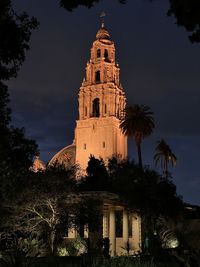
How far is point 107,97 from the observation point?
80188 millimetres

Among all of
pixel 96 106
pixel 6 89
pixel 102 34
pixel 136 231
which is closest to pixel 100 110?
pixel 96 106

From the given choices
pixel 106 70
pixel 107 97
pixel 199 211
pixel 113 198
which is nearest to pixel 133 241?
pixel 113 198

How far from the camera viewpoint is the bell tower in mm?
78812

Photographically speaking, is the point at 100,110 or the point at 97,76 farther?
the point at 97,76

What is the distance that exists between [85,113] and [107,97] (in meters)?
5.93

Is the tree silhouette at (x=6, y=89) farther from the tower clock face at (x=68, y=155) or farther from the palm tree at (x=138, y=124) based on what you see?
the tower clock face at (x=68, y=155)

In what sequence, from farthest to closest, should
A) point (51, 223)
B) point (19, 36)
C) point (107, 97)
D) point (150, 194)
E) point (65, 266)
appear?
point (107, 97) → point (150, 194) → point (51, 223) → point (65, 266) → point (19, 36)

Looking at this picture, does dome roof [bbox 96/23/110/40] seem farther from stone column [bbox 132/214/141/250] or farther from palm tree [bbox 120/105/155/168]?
stone column [bbox 132/214/141/250]

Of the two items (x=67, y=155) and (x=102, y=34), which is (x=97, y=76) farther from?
(x=67, y=155)

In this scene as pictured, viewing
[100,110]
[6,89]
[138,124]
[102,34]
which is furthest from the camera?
[102,34]

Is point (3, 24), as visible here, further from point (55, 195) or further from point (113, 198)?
point (113, 198)

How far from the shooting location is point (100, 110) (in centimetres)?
8056

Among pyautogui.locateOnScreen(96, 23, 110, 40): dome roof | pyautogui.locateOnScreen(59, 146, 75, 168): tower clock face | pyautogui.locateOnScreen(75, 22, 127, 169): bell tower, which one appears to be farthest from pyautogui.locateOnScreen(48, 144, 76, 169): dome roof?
pyautogui.locateOnScreen(96, 23, 110, 40): dome roof

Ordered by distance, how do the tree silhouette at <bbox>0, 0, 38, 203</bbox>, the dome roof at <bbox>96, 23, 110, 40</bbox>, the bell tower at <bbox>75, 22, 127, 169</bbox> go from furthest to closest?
1. the dome roof at <bbox>96, 23, 110, 40</bbox>
2. the bell tower at <bbox>75, 22, 127, 169</bbox>
3. the tree silhouette at <bbox>0, 0, 38, 203</bbox>
